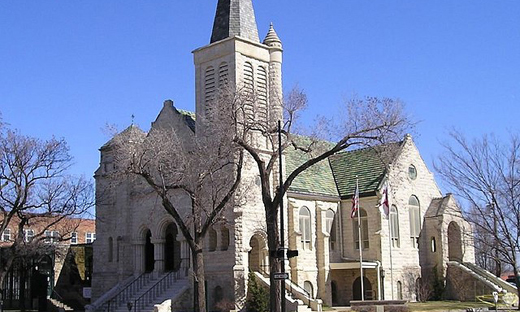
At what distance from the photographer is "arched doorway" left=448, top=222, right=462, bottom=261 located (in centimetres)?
4662

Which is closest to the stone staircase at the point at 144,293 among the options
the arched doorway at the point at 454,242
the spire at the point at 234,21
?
the spire at the point at 234,21

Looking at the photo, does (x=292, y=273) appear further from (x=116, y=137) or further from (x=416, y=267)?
(x=116, y=137)

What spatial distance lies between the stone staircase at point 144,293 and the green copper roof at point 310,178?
8773mm

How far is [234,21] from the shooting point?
39.9m

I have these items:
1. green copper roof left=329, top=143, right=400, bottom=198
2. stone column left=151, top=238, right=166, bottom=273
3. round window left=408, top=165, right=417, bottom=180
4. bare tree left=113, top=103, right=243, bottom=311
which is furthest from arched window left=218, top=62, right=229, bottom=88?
round window left=408, top=165, right=417, bottom=180

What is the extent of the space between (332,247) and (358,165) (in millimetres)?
6403

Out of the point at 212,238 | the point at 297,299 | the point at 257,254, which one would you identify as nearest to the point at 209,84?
the point at 212,238

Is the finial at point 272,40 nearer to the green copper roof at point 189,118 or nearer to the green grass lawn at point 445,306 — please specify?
the green copper roof at point 189,118

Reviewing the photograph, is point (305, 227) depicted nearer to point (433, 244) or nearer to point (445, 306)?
point (445, 306)

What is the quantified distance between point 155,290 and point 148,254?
5173mm

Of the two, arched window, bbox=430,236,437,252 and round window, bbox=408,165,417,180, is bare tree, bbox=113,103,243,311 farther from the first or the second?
arched window, bbox=430,236,437,252

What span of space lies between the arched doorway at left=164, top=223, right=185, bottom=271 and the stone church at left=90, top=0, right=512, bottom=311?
3.7 inches

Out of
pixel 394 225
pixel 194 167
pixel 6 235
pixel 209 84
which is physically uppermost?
pixel 209 84

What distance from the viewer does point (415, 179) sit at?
151 ft
